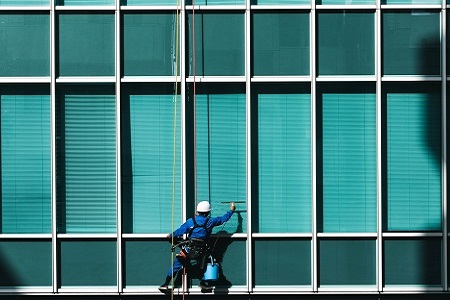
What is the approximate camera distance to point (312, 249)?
65.1 ft

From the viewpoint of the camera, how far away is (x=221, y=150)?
1989 cm

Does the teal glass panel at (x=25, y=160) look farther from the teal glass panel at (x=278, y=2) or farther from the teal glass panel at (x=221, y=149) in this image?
the teal glass panel at (x=278, y=2)

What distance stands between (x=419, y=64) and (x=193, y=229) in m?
4.50

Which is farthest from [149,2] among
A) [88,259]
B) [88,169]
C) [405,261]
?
[405,261]

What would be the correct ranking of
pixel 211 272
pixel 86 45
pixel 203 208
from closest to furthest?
pixel 203 208
pixel 211 272
pixel 86 45

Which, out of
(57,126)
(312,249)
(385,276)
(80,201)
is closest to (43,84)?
(57,126)

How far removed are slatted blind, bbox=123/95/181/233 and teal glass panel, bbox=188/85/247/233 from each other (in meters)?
0.37

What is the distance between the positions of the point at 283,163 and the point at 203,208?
5.05 feet

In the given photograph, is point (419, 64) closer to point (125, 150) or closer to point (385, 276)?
point (385, 276)

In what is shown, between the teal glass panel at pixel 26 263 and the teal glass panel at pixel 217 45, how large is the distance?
3.75 metres

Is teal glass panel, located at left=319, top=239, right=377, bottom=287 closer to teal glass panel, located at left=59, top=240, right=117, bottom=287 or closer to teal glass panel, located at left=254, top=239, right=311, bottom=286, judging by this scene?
teal glass panel, located at left=254, top=239, right=311, bottom=286

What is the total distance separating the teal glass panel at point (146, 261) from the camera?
19875 mm

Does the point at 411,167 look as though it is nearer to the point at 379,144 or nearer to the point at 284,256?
the point at 379,144

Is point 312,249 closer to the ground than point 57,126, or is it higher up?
closer to the ground
